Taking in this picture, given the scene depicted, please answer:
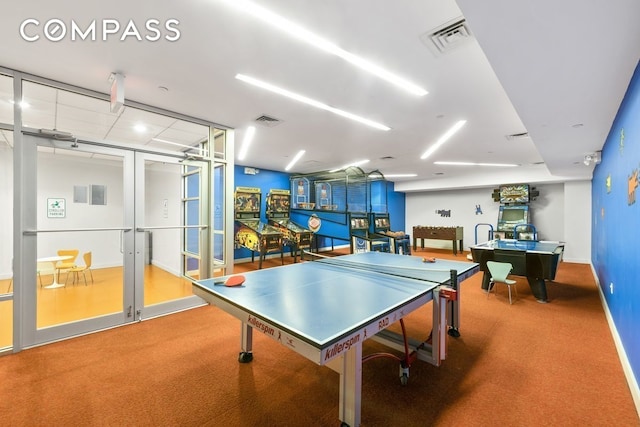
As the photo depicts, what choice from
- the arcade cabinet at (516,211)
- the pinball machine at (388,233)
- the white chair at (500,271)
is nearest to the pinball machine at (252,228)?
the pinball machine at (388,233)

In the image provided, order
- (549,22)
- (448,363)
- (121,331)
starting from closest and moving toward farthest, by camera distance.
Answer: (549,22) < (448,363) < (121,331)

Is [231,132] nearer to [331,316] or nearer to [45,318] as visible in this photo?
[45,318]

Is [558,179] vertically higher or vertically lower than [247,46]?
lower

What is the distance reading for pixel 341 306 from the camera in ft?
6.12

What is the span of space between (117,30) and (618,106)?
4962 mm

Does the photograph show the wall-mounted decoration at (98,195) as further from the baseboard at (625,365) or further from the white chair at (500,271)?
the baseboard at (625,365)

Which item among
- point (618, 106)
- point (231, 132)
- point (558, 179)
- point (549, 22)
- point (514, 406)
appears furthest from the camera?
point (558, 179)

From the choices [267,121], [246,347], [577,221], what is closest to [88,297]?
[246,347]

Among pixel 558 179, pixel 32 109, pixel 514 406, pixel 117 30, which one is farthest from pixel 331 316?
pixel 558 179

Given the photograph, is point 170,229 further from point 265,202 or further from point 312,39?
point 312,39

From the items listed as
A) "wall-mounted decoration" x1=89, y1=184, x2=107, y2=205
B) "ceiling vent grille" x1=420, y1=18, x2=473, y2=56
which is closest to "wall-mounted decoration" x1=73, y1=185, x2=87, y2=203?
"wall-mounted decoration" x1=89, y1=184, x2=107, y2=205

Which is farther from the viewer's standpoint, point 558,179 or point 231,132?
point 558,179

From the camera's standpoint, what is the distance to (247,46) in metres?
2.43

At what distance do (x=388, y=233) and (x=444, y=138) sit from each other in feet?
11.9
